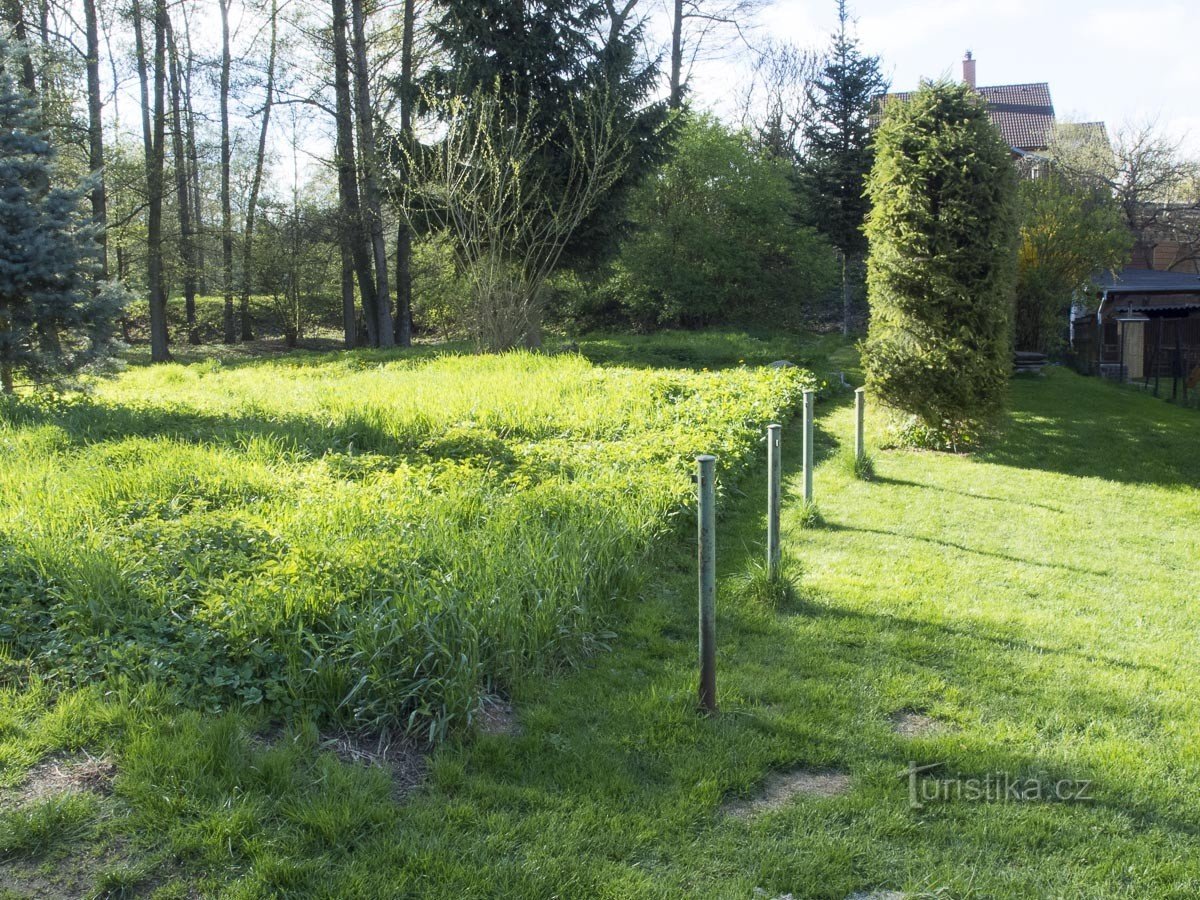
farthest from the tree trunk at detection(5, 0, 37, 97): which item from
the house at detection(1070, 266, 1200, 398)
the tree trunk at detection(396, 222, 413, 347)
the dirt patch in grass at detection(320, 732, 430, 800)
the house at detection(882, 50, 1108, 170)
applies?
the house at detection(882, 50, 1108, 170)

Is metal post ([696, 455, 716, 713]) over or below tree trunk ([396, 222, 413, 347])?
below

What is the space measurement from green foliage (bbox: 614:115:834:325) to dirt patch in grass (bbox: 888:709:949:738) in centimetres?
2107

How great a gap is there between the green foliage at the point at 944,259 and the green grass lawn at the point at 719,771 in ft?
14.6

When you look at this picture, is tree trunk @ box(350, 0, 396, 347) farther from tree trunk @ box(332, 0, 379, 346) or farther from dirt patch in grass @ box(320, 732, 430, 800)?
dirt patch in grass @ box(320, 732, 430, 800)

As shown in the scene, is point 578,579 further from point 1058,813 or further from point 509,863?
point 1058,813

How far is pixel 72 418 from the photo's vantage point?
8508 mm

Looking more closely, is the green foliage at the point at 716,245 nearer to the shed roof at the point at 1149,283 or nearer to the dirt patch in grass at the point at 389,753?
the shed roof at the point at 1149,283

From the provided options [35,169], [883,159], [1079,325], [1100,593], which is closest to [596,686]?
[1100,593]

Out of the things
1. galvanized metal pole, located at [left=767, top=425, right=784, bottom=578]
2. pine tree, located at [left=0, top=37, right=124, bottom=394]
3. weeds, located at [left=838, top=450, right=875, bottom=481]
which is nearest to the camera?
galvanized metal pole, located at [left=767, top=425, right=784, bottom=578]

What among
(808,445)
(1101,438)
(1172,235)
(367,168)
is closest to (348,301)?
(367,168)

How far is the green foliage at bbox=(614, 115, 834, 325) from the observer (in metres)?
24.2

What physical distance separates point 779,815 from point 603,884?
68cm

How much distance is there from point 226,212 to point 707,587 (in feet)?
85.9

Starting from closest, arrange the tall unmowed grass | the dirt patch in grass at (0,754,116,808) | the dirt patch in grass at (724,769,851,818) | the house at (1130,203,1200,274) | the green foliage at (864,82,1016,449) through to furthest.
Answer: the dirt patch in grass at (0,754,116,808), the dirt patch in grass at (724,769,851,818), the tall unmowed grass, the green foliage at (864,82,1016,449), the house at (1130,203,1200,274)
